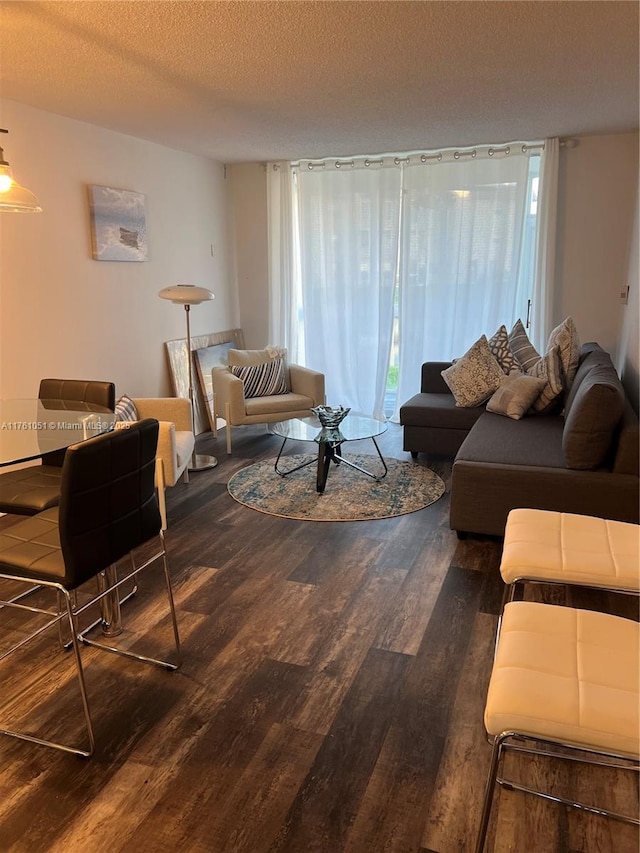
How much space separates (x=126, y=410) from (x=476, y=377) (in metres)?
2.46

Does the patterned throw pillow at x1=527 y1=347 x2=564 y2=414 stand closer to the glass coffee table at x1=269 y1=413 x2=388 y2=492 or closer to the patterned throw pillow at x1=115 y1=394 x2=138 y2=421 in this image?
the glass coffee table at x1=269 y1=413 x2=388 y2=492

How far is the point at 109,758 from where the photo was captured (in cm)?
185

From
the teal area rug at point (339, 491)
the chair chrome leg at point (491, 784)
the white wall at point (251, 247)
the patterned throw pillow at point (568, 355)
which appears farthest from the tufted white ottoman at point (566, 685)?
the white wall at point (251, 247)

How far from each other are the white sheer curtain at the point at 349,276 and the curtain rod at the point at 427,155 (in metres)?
0.06

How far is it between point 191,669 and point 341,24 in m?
2.57

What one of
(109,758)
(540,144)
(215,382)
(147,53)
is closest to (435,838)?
(109,758)

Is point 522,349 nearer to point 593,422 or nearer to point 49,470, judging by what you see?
point 593,422

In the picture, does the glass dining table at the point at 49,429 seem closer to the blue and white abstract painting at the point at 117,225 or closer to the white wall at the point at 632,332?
the blue and white abstract painting at the point at 117,225

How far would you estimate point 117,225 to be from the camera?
173 inches

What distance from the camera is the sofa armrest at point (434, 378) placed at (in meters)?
5.09

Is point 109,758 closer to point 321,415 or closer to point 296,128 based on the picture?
point 321,415

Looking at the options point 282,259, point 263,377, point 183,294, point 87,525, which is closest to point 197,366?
point 263,377

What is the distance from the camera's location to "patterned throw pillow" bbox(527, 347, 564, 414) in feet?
13.5

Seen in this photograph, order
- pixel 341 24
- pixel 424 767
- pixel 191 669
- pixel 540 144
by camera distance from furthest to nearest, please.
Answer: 1. pixel 540 144
2. pixel 341 24
3. pixel 191 669
4. pixel 424 767
